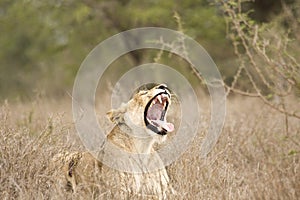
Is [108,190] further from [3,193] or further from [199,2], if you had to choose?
[199,2]

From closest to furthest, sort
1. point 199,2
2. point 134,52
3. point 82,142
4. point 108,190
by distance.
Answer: point 108,190, point 82,142, point 199,2, point 134,52

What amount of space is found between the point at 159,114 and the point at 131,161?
0.82 metres

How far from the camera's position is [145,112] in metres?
5.53

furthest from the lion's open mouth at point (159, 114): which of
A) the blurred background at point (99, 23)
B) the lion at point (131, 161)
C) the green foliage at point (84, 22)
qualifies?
the green foliage at point (84, 22)

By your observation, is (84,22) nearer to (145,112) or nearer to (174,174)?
A: (145,112)

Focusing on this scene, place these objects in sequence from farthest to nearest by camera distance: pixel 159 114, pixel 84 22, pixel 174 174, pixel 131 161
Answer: pixel 84 22, pixel 159 114, pixel 174 174, pixel 131 161

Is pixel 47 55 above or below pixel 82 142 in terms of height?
above

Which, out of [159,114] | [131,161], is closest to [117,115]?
[159,114]

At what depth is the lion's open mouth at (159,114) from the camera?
547 centimetres

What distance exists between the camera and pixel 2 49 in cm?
2630

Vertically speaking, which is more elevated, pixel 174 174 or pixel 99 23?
pixel 99 23

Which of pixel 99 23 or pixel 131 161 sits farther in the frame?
pixel 99 23

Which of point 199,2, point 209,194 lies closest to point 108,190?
point 209,194

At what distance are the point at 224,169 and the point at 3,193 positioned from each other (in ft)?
5.24
